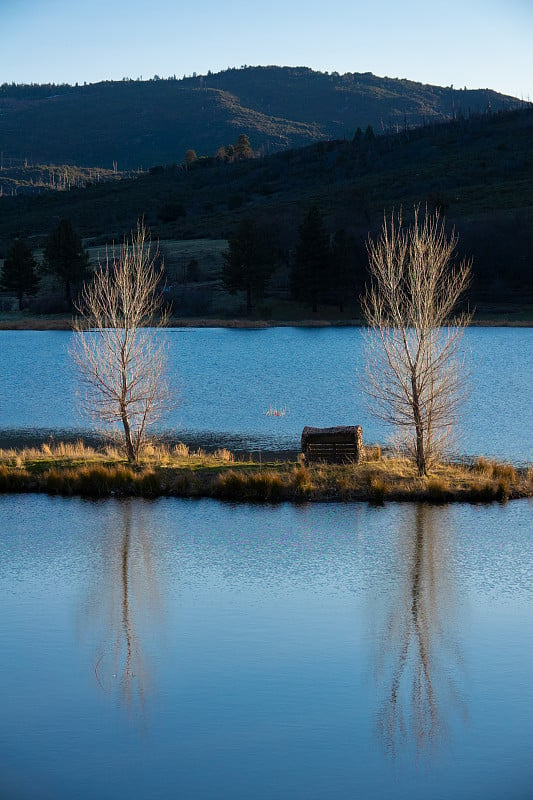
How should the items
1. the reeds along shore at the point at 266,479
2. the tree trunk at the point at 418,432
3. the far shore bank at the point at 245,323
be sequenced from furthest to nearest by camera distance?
1. the far shore bank at the point at 245,323
2. the tree trunk at the point at 418,432
3. the reeds along shore at the point at 266,479

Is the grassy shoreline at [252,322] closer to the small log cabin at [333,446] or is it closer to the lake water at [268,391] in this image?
the lake water at [268,391]

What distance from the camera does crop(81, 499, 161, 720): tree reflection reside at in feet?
44.8

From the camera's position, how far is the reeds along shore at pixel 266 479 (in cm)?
2356

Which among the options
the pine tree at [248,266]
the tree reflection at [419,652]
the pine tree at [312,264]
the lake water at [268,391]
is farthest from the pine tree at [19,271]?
the tree reflection at [419,652]

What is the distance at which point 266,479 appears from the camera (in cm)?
2377

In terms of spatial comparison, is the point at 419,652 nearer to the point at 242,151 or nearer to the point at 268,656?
the point at 268,656

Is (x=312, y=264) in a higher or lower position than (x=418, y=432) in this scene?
higher

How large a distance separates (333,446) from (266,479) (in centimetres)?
253

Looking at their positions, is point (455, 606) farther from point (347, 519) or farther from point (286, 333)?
point (286, 333)

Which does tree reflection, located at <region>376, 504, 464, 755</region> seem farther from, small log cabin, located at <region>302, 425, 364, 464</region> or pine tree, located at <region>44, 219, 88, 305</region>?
pine tree, located at <region>44, 219, 88, 305</region>

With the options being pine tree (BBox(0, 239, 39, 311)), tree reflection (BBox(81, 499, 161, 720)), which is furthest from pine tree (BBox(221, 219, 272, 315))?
tree reflection (BBox(81, 499, 161, 720))

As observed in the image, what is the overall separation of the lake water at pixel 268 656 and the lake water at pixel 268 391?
29.8ft

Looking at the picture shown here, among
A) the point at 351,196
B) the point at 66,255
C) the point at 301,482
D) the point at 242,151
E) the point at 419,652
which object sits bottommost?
the point at 419,652

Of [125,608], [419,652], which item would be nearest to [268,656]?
[419,652]
